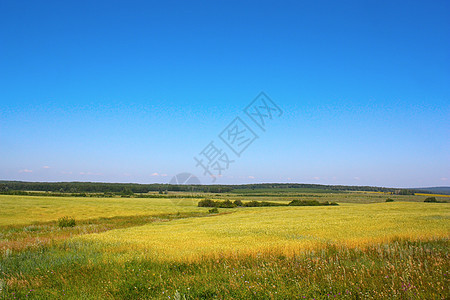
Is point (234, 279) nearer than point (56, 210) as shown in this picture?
Yes

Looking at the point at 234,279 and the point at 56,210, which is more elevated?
the point at 234,279

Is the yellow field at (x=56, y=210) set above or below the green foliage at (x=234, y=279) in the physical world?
below

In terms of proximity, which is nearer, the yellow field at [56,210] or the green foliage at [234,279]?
the green foliage at [234,279]

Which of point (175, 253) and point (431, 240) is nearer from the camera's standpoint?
point (175, 253)

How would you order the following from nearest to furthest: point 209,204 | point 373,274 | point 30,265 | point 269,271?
1. point 373,274
2. point 269,271
3. point 30,265
4. point 209,204

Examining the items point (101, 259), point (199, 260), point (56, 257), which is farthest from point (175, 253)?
point (56, 257)

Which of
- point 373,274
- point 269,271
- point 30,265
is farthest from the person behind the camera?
point 30,265

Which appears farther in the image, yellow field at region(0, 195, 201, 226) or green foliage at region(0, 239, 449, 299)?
yellow field at region(0, 195, 201, 226)

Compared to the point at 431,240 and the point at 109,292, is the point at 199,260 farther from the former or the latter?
the point at 431,240

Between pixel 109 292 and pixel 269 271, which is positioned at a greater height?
pixel 269 271

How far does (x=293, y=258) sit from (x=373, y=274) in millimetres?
2314

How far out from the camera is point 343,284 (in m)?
5.00

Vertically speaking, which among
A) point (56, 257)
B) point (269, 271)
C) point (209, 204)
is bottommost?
point (209, 204)

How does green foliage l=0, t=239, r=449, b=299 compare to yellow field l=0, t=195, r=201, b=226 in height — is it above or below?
above
